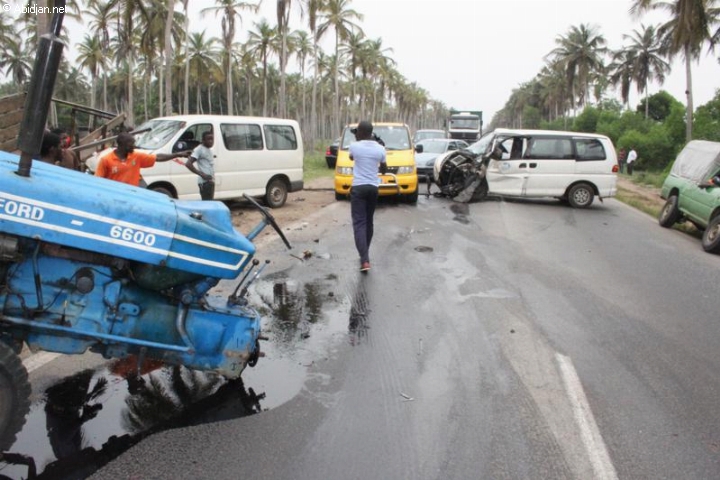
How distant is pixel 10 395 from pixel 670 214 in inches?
515

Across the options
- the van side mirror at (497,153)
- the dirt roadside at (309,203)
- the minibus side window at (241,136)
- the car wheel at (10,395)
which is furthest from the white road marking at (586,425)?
the van side mirror at (497,153)

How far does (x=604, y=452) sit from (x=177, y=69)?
5857cm

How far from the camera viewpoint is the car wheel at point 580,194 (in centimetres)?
1470

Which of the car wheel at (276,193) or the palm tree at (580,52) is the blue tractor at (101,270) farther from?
the palm tree at (580,52)

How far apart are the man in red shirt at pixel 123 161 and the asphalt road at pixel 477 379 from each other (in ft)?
7.00

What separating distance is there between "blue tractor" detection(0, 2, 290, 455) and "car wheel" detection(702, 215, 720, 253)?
9382 mm

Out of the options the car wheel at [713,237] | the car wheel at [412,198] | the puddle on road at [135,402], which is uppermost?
the car wheel at [412,198]

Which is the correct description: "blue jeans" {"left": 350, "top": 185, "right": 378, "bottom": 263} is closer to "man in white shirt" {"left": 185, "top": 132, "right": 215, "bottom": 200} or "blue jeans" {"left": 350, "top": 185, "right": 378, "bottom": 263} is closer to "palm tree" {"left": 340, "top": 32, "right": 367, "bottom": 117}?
"man in white shirt" {"left": 185, "top": 132, "right": 215, "bottom": 200}

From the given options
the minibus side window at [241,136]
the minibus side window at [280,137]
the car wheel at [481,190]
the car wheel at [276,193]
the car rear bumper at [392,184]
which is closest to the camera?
the minibus side window at [241,136]

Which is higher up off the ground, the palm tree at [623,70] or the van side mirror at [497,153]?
the palm tree at [623,70]

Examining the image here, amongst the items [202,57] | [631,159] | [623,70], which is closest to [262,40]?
[202,57]

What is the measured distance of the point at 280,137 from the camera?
12750 mm

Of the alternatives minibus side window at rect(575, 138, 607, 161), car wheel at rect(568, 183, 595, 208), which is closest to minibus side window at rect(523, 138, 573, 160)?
minibus side window at rect(575, 138, 607, 161)

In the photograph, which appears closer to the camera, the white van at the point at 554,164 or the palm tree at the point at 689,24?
the white van at the point at 554,164
